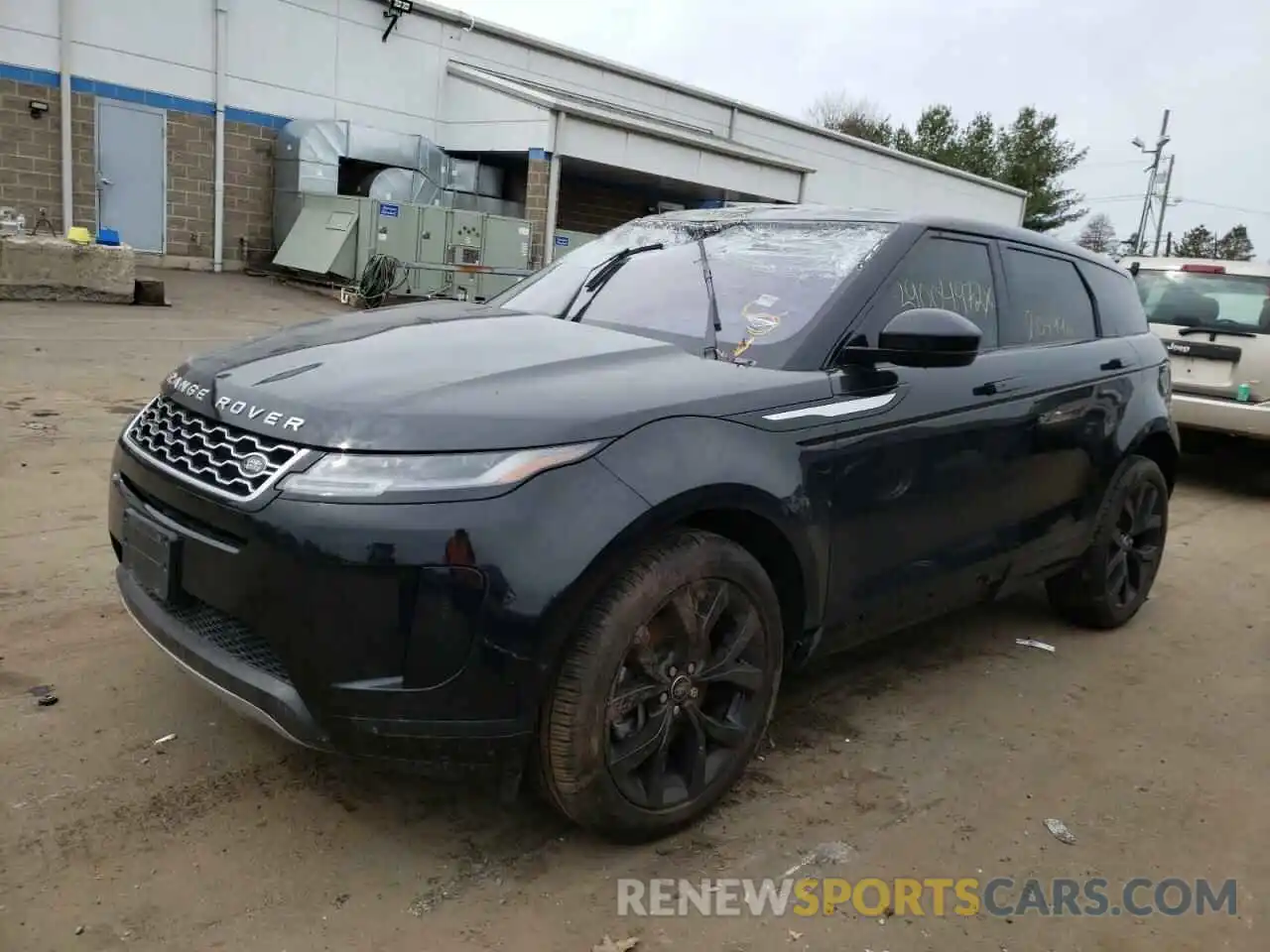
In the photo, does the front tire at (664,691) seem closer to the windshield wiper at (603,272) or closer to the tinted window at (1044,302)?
the windshield wiper at (603,272)

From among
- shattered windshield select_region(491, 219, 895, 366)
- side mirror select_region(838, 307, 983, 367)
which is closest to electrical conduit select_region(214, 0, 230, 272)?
shattered windshield select_region(491, 219, 895, 366)

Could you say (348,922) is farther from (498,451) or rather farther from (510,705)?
(498,451)

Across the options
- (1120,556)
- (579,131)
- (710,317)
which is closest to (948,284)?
(710,317)

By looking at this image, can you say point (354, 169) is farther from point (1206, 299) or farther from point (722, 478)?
point (722, 478)

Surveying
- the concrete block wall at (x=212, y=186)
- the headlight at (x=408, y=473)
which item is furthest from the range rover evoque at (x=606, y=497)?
the concrete block wall at (x=212, y=186)

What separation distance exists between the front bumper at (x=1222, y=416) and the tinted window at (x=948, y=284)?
465 cm

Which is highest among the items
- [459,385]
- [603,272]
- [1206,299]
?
[1206,299]

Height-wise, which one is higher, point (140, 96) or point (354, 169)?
point (140, 96)

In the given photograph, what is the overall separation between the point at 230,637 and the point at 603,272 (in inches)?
75.7

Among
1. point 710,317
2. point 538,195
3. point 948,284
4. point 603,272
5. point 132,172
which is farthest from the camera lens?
point 538,195

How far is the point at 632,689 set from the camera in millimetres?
2502

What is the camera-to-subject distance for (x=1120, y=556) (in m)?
4.57

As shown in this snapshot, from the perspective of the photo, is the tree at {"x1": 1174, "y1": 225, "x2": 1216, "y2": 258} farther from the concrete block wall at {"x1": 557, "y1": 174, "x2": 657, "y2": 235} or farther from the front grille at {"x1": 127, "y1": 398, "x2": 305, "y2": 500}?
the front grille at {"x1": 127, "y1": 398, "x2": 305, "y2": 500}

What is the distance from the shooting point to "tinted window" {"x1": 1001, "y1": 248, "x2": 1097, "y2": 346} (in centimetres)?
392
